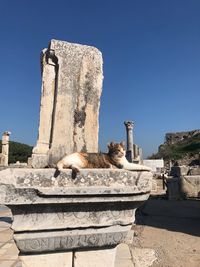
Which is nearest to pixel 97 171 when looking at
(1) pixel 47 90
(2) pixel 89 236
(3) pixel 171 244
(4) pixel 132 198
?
(4) pixel 132 198

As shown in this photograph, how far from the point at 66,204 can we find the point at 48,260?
449 millimetres

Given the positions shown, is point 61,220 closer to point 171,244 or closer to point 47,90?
point 47,90

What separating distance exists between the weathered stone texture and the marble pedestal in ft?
2.12

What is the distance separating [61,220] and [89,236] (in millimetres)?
252

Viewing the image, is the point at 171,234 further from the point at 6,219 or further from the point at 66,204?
the point at 66,204

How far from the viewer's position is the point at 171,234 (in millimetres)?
7273

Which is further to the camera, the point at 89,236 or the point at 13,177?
the point at 89,236

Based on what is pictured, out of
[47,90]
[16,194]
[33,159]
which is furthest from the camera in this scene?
[47,90]

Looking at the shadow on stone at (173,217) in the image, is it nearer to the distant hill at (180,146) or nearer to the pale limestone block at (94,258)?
the pale limestone block at (94,258)

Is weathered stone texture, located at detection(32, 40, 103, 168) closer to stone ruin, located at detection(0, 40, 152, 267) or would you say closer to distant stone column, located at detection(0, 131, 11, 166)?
stone ruin, located at detection(0, 40, 152, 267)

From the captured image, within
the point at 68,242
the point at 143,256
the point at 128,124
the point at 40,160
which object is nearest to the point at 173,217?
the point at 143,256

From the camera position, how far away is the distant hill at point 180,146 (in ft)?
152

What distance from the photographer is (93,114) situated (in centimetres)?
301

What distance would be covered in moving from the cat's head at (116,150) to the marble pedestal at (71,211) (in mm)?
407
